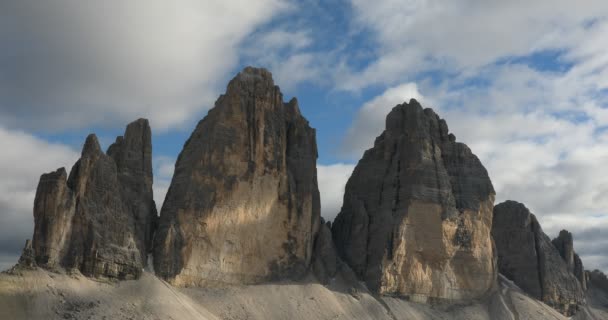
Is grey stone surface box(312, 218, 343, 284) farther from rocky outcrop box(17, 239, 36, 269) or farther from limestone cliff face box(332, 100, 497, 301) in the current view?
rocky outcrop box(17, 239, 36, 269)

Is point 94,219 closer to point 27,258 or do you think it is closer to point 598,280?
point 27,258

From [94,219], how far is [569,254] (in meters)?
64.8

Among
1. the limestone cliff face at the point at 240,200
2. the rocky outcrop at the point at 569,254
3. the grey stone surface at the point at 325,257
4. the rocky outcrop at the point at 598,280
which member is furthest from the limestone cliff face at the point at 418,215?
the rocky outcrop at the point at 598,280

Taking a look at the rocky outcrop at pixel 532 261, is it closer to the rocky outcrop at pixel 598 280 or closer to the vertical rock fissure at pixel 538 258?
the vertical rock fissure at pixel 538 258

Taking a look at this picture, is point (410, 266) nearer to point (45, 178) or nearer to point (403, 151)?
point (403, 151)

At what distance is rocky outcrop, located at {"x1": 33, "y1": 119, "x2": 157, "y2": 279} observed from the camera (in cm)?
5128

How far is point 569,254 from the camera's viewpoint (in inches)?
3703

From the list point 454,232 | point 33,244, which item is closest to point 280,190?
point 454,232

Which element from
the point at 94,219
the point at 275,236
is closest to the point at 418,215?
the point at 275,236

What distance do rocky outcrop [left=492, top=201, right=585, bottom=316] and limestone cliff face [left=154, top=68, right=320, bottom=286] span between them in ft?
95.3

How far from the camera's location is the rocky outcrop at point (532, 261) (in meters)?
84.8

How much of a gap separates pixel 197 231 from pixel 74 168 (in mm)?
12019

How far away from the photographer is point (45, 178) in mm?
52250

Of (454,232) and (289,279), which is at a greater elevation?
(454,232)
